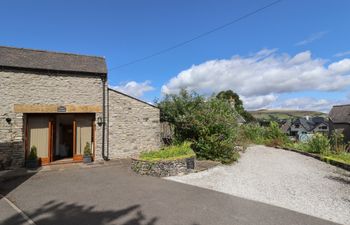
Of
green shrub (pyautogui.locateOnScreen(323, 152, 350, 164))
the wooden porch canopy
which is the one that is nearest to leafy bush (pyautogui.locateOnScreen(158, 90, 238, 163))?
the wooden porch canopy

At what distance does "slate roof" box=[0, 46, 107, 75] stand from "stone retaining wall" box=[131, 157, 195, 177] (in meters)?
5.92

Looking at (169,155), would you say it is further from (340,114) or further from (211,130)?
(340,114)

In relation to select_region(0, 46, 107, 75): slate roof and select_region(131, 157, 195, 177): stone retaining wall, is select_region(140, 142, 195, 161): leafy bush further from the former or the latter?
select_region(0, 46, 107, 75): slate roof

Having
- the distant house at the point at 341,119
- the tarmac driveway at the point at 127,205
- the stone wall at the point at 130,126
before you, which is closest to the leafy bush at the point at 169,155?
the tarmac driveway at the point at 127,205

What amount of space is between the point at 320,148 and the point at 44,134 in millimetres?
15153

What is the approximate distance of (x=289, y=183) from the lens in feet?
28.9

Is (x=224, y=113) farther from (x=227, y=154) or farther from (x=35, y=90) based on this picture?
(x=35, y=90)

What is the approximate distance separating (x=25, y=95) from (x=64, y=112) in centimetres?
185

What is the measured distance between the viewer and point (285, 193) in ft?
25.1

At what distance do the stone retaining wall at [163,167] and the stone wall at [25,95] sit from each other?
4.15m

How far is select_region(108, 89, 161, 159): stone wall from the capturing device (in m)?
13.7

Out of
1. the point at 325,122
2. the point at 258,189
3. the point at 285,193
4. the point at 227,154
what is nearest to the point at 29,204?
the point at 258,189

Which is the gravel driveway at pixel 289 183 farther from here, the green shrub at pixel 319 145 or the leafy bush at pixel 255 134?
the leafy bush at pixel 255 134

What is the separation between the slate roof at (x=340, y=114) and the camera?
3333 centimetres
